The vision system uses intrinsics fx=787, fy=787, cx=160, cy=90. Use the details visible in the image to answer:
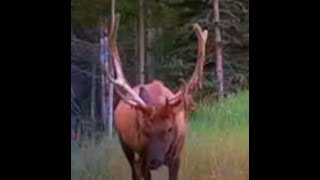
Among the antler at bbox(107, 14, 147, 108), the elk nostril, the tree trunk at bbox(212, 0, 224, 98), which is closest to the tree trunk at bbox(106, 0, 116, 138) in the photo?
the antler at bbox(107, 14, 147, 108)

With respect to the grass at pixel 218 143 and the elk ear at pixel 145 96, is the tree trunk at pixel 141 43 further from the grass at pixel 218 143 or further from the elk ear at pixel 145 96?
the grass at pixel 218 143

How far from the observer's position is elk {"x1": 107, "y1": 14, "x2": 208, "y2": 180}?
239 centimetres

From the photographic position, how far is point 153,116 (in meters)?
2.39

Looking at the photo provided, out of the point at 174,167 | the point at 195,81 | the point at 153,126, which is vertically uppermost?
the point at 195,81

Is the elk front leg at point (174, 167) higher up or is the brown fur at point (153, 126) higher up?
the brown fur at point (153, 126)

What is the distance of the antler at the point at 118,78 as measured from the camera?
2.41 metres

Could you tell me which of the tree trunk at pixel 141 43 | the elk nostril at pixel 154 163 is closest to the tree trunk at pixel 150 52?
the tree trunk at pixel 141 43

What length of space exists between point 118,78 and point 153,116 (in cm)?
16

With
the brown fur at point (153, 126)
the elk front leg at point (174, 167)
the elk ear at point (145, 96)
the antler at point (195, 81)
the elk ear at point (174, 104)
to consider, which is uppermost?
the antler at point (195, 81)

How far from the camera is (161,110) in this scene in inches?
94.0

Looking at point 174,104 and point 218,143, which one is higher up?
point 174,104

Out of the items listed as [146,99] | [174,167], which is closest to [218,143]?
[174,167]

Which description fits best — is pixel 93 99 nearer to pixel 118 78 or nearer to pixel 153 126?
pixel 118 78

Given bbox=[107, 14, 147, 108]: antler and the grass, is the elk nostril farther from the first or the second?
bbox=[107, 14, 147, 108]: antler
